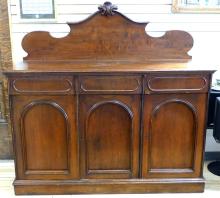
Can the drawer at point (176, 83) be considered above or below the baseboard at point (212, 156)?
above

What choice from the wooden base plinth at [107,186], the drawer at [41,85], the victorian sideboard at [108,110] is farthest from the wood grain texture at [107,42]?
the wooden base plinth at [107,186]

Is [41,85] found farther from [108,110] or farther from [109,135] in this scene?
[109,135]

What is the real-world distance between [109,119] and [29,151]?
2.17ft

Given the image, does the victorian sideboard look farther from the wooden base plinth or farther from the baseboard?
→ the baseboard

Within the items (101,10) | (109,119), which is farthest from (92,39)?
(109,119)

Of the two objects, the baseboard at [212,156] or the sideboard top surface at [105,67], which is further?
the baseboard at [212,156]

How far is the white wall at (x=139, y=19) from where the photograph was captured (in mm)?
2529

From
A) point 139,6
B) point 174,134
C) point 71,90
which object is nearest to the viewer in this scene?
point 71,90

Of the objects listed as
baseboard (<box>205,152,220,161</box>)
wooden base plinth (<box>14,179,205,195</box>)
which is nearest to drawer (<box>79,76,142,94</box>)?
wooden base plinth (<box>14,179,205,195</box>)

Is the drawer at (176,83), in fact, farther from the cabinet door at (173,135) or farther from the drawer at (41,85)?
the drawer at (41,85)

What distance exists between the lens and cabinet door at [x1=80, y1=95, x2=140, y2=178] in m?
2.10

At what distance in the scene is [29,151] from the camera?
2.20 metres

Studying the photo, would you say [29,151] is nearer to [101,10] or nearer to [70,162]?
[70,162]

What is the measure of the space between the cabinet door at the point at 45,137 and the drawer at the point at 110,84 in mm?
136
